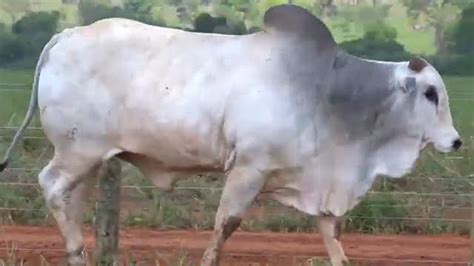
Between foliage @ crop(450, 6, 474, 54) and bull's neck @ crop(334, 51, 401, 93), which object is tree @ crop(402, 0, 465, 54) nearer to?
foliage @ crop(450, 6, 474, 54)

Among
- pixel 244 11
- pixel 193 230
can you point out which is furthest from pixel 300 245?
pixel 244 11

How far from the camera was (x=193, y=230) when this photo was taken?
8.88 m

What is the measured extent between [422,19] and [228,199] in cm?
357

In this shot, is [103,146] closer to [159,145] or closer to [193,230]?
[159,145]

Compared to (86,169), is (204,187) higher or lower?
lower

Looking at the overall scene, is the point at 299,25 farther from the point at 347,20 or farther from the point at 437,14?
the point at 437,14

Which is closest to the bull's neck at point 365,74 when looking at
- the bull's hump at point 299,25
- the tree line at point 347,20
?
the bull's hump at point 299,25

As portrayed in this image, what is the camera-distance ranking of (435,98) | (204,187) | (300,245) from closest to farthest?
(435,98) < (300,245) < (204,187)

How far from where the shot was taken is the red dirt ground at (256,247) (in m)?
7.94

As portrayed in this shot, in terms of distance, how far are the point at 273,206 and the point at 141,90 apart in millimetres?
2749

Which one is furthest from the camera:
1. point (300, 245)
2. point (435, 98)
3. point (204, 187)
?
point (204, 187)

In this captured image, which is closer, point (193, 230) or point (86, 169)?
point (86, 169)

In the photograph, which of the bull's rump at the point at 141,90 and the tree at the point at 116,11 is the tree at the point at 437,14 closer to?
the tree at the point at 116,11

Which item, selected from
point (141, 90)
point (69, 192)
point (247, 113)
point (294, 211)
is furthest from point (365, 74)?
point (294, 211)
